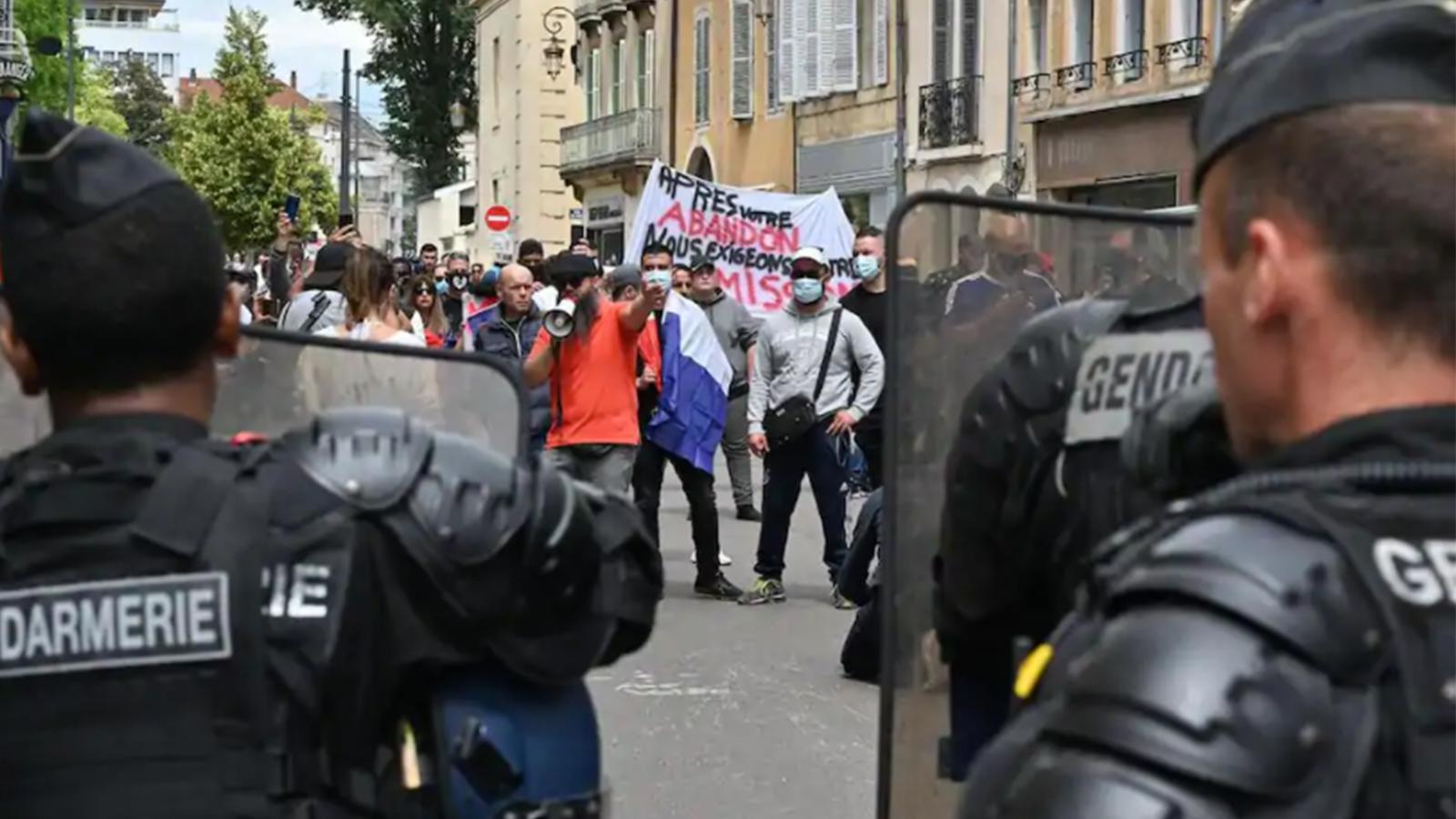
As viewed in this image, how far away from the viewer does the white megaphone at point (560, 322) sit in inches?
389

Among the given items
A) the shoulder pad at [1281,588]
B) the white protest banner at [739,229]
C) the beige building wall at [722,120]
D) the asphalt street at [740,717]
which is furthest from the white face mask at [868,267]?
the beige building wall at [722,120]

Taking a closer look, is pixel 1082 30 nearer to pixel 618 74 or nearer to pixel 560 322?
pixel 560 322

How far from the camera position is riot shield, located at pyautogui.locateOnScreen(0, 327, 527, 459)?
272 centimetres

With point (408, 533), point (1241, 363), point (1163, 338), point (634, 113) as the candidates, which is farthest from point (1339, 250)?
point (634, 113)

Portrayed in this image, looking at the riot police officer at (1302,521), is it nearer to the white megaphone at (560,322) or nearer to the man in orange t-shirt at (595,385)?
the white megaphone at (560,322)

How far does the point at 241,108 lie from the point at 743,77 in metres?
23.9

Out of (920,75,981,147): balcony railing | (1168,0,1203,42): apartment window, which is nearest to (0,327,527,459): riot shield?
(1168,0,1203,42): apartment window

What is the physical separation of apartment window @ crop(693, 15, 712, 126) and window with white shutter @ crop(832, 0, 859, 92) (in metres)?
7.43

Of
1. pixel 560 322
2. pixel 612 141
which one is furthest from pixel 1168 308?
pixel 612 141

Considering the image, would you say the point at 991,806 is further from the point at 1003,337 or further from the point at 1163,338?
the point at 1003,337

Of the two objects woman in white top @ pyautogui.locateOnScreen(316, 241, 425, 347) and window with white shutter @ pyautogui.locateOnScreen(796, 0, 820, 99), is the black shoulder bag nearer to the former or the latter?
woman in white top @ pyautogui.locateOnScreen(316, 241, 425, 347)

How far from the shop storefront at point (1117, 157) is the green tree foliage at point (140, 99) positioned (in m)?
90.1

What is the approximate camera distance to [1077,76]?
2672 centimetres

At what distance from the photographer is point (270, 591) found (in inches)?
84.4
